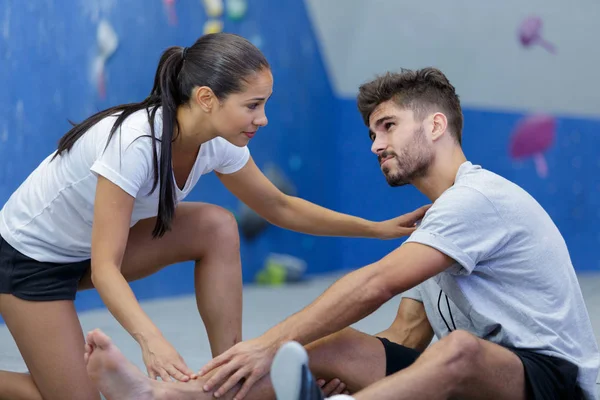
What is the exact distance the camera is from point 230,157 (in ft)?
6.77

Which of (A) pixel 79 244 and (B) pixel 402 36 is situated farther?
(B) pixel 402 36

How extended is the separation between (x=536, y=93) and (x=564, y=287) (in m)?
2.92

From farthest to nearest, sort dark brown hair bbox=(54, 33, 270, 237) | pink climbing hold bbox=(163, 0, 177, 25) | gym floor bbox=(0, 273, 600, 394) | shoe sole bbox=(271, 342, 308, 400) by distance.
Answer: pink climbing hold bbox=(163, 0, 177, 25)
gym floor bbox=(0, 273, 600, 394)
dark brown hair bbox=(54, 33, 270, 237)
shoe sole bbox=(271, 342, 308, 400)

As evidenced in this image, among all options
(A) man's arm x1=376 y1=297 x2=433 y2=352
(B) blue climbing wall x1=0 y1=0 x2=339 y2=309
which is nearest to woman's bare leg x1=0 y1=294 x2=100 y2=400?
(A) man's arm x1=376 y1=297 x2=433 y2=352

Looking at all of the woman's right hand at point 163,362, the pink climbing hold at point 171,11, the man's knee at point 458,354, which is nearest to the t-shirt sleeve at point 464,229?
the man's knee at point 458,354

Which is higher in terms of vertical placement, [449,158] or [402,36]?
[402,36]

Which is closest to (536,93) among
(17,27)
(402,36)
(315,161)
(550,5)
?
(550,5)

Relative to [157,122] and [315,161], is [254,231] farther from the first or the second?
[157,122]

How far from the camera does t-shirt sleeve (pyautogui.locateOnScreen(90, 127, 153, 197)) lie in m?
1.74

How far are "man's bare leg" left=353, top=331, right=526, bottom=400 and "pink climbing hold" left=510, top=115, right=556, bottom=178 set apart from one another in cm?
302

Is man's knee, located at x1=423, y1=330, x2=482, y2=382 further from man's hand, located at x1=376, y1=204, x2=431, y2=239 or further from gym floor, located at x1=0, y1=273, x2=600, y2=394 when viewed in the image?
gym floor, located at x1=0, y1=273, x2=600, y2=394

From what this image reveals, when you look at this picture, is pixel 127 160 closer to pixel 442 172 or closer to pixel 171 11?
pixel 442 172

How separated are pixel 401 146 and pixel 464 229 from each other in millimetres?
288

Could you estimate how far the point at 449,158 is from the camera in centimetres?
180
